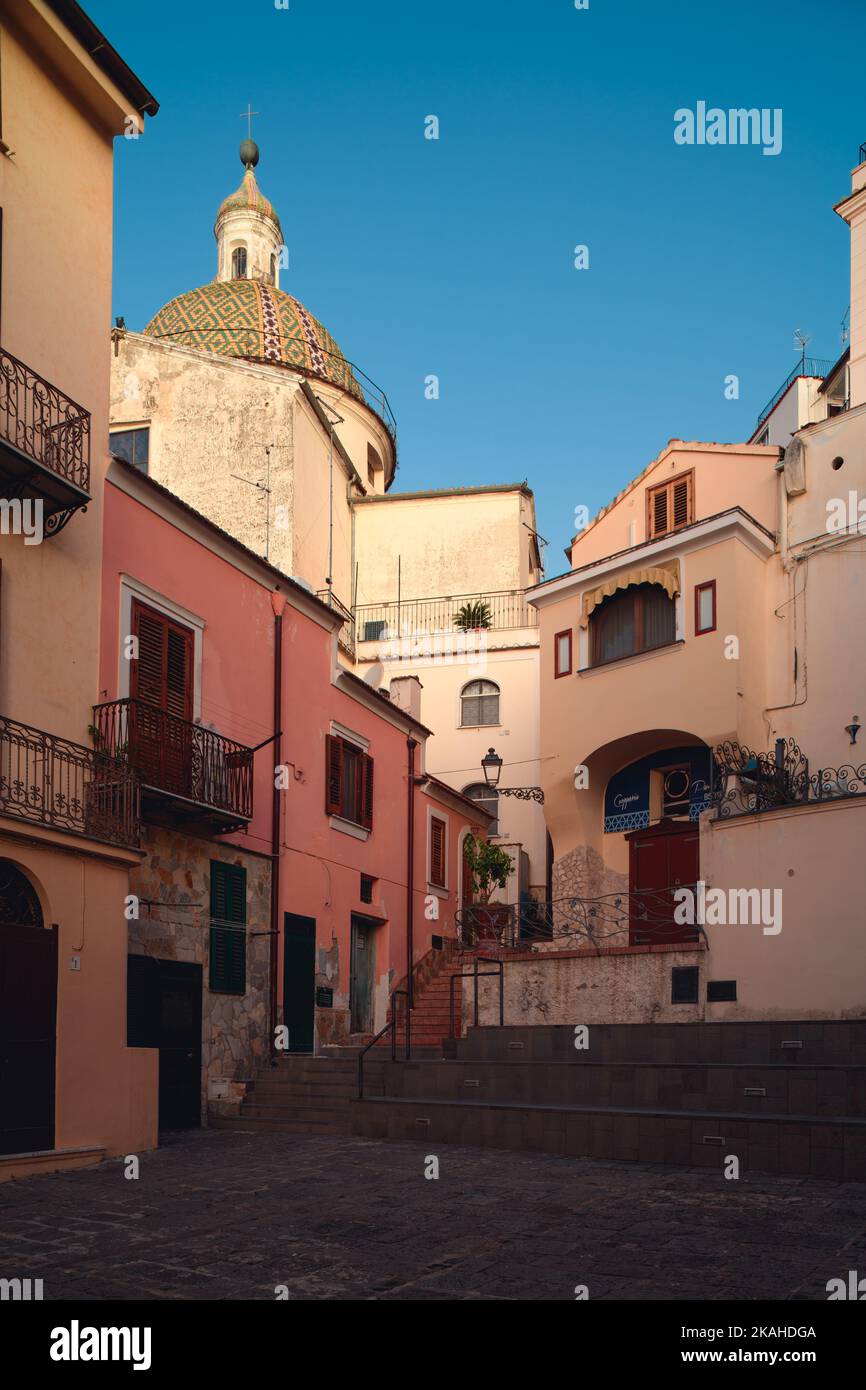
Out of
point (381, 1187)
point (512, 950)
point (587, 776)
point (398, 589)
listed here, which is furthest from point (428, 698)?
point (381, 1187)

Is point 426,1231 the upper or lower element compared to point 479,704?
lower

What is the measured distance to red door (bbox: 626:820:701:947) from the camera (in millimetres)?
22359

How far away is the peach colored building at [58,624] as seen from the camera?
13.2 metres

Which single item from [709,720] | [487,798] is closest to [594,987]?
[709,720]

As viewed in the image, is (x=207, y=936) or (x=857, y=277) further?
(x=857, y=277)

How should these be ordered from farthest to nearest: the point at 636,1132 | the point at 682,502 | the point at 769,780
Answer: the point at 682,502, the point at 769,780, the point at 636,1132

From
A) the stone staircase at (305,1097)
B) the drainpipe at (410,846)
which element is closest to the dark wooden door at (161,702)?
the stone staircase at (305,1097)

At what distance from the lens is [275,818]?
67.4 ft

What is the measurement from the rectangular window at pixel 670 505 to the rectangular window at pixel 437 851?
7785 mm

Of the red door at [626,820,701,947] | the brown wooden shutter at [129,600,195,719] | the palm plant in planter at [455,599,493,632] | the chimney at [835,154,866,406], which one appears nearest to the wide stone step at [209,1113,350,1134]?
the brown wooden shutter at [129,600,195,719]

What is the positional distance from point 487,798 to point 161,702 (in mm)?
17756

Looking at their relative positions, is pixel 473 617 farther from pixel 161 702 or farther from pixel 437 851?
pixel 161 702

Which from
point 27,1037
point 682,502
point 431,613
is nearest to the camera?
point 27,1037

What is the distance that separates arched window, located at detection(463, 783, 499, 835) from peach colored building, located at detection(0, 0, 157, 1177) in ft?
62.5
